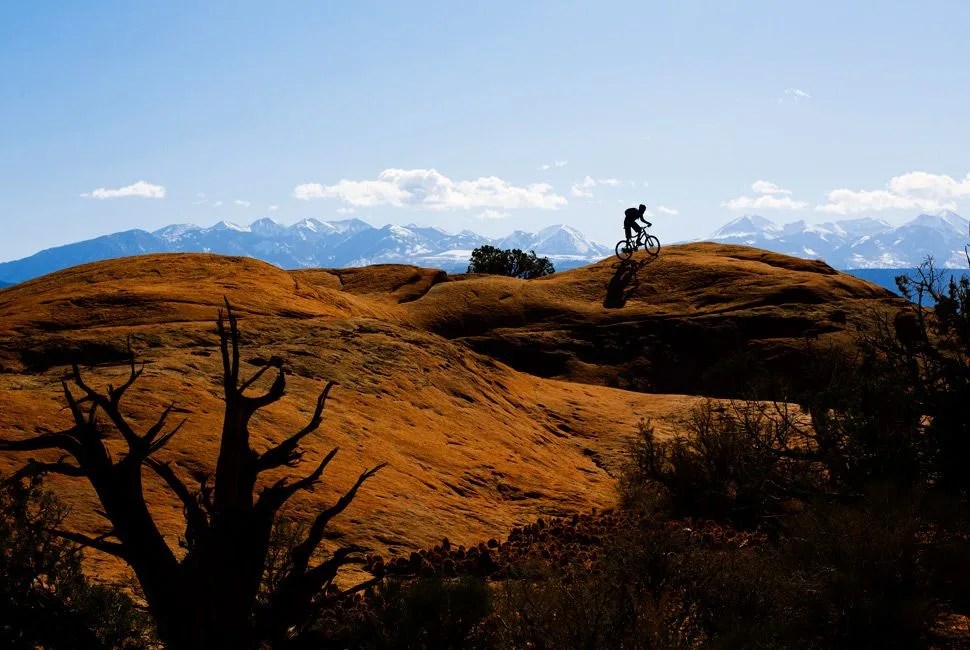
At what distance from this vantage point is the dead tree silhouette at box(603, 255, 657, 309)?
30734 millimetres

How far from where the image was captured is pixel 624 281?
32438mm

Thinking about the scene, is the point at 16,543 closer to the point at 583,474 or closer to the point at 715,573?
the point at 715,573

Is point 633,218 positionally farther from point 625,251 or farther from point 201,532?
point 201,532

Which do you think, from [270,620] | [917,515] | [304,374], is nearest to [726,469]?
[917,515]

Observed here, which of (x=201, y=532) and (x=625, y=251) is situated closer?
(x=201, y=532)

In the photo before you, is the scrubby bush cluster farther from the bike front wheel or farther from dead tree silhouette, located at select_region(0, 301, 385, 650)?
the bike front wheel

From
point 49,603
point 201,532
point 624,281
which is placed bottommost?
point 49,603

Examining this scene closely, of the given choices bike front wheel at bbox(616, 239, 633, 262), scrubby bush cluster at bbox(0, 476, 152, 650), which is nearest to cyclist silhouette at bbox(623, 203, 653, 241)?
bike front wheel at bbox(616, 239, 633, 262)

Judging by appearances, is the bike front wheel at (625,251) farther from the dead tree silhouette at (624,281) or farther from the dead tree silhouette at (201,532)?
the dead tree silhouette at (201,532)

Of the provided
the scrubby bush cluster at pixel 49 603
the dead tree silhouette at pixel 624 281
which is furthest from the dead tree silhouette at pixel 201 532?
the dead tree silhouette at pixel 624 281

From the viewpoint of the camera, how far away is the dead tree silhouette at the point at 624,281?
3073 centimetres

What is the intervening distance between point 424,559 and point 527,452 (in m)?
5.19

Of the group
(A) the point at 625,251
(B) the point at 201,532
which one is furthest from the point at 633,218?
(B) the point at 201,532

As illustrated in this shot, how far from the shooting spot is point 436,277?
33.3 m
